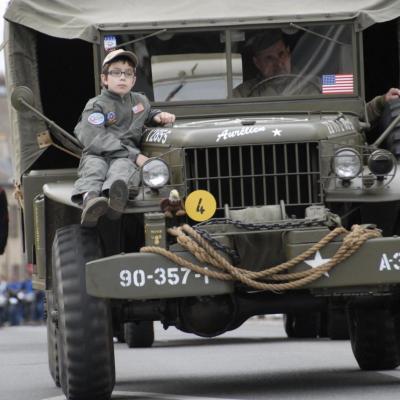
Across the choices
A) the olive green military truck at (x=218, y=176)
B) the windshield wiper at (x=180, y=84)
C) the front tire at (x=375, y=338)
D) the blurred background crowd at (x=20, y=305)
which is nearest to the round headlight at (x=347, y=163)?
the olive green military truck at (x=218, y=176)

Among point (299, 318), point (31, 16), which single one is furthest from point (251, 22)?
point (299, 318)

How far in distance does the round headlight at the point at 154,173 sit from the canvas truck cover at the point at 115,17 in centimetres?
207

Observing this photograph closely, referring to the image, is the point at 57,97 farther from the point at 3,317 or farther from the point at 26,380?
the point at 3,317

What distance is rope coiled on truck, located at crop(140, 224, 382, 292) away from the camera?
9883 millimetres

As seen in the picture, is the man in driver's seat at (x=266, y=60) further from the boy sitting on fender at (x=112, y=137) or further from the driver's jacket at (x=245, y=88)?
the boy sitting on fender at (x=112, y=137)

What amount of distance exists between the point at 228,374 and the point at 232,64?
108 inches

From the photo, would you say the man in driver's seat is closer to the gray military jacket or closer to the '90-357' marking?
the gray military jacket

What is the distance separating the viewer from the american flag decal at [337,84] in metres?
12.3

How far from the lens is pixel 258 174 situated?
1064 cm

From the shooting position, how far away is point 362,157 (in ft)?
34.6

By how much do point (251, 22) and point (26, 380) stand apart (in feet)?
12.1

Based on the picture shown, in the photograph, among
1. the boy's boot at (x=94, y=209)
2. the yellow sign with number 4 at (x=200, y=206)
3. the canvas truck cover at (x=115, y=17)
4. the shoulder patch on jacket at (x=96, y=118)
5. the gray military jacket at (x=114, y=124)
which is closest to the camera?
the boy's boot at (x=94, y=209)

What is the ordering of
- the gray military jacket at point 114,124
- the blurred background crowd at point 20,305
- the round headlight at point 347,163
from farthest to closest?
the blurred background crowd at point 20,305, the gray military jacket at point 114,124, the round headlight at point 347,163

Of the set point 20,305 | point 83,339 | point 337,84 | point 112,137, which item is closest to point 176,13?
point 337,84
